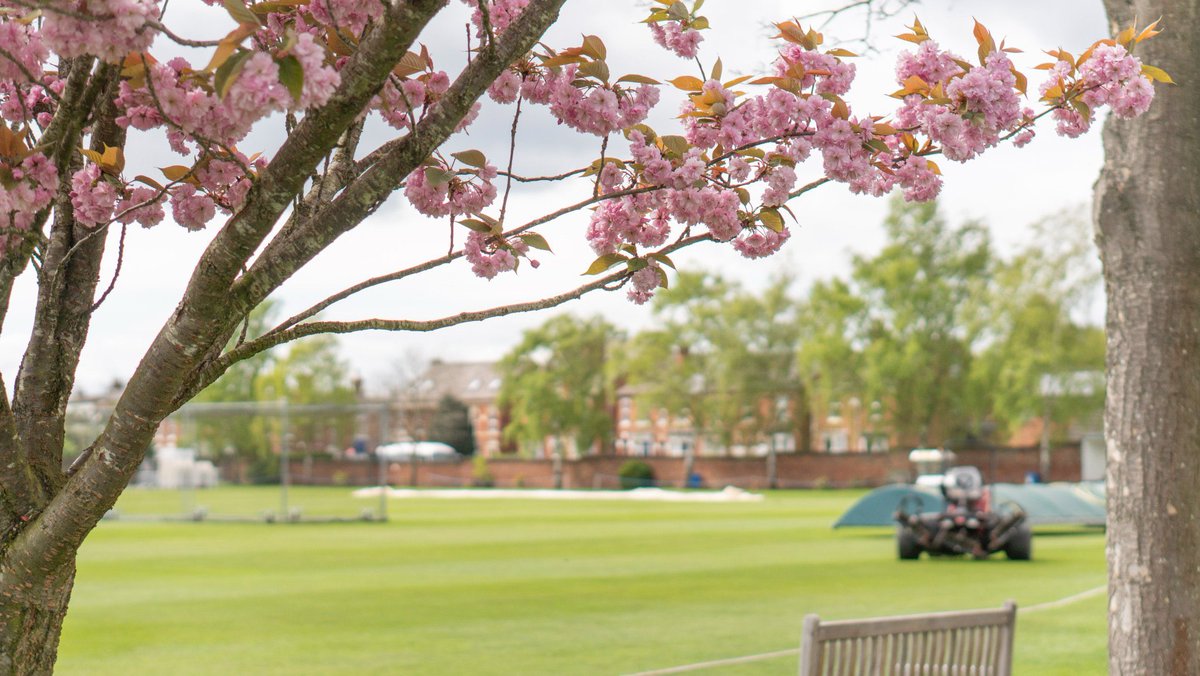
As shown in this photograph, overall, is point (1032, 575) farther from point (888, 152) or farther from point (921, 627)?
point (888, 152)

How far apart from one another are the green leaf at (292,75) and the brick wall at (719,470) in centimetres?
5642

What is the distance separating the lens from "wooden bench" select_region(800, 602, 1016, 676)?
14.2 feet

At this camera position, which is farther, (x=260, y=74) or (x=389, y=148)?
(x=389, y=148)

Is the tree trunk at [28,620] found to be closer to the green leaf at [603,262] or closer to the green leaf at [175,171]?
the green leaf at [175,171]

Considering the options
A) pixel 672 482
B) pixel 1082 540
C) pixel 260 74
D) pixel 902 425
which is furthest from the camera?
pixel 672 482

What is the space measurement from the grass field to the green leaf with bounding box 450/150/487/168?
6.30m

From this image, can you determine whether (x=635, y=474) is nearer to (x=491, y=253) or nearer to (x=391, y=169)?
(x=491, y=253)

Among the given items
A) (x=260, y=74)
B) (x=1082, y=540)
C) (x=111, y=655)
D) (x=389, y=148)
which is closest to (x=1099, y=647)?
(x=111, y=655)

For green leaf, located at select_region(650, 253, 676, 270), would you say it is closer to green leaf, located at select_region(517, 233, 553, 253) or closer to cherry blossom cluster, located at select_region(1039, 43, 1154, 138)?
green leaf, located at select_region(517, 233, 553, 253)

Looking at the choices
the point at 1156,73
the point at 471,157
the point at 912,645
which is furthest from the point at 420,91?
the point at 912,645

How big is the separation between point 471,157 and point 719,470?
2602 inches

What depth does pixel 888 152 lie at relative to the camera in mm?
3350

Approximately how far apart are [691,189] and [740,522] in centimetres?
2647

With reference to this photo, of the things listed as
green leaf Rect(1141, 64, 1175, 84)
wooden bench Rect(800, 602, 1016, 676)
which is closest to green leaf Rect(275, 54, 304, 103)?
green leaf Rect(1141, 64, 1175, 84)
